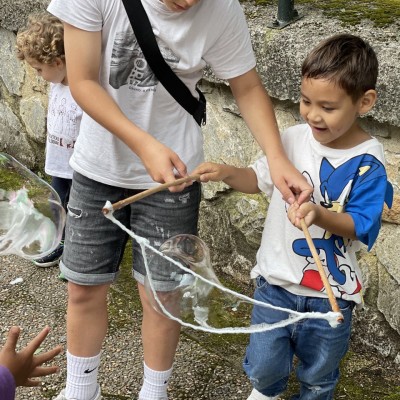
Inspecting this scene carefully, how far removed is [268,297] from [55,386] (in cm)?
100

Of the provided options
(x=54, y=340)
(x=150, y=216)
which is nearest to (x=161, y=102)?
(x=150, y=216)

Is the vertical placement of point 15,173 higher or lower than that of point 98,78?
lower

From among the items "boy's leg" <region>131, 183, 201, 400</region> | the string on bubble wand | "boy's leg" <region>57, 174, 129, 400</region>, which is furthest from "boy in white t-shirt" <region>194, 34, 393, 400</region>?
"boy's leg" <region>57, 174, 129, 400</region>

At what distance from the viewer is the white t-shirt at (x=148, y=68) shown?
2.53m

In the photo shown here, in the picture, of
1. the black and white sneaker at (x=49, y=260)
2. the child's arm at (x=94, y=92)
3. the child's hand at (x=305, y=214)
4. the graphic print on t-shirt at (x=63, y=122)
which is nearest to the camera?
the child's hand at (x=305, y=214)

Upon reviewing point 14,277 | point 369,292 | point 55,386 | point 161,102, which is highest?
point 161,102

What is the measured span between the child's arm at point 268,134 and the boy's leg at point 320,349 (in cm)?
37

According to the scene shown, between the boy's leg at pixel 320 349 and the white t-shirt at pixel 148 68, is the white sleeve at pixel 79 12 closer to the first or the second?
the white t-shirt at pixel 148 68

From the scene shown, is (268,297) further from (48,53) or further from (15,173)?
(48,53)

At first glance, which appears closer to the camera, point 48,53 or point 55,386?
point 55,386

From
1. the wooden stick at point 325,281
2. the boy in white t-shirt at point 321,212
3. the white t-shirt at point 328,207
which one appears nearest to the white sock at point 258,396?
the boy in white t-shirt at point 321,212

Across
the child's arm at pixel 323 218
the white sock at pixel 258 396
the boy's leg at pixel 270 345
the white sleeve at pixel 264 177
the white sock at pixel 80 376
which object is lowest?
the white sock at pixel 80 376

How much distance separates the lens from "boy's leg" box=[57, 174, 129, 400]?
2762mm

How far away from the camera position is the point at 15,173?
2869 millimetres
